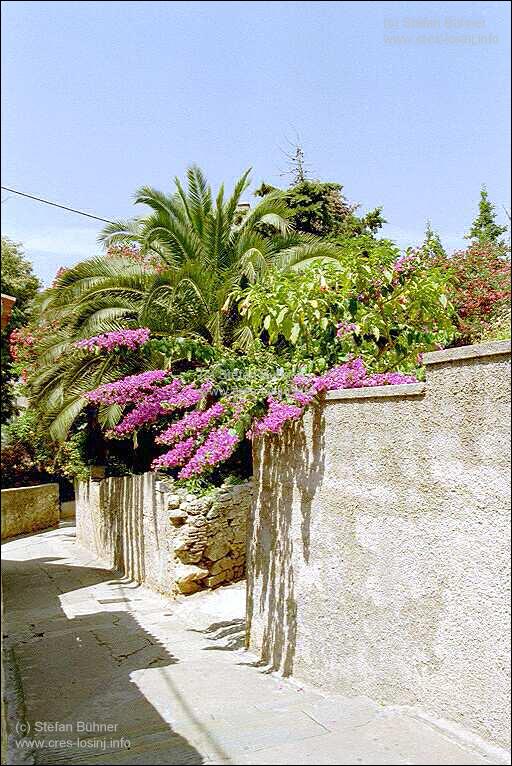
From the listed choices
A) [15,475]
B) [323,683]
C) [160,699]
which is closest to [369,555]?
[323,683]

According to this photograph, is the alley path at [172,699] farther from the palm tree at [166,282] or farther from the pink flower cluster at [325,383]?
the palm tree at [166,282]

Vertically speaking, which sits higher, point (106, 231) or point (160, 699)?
point (106, 231)

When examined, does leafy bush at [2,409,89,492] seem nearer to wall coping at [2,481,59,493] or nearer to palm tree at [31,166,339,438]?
wall coping at [2,481,59,493]

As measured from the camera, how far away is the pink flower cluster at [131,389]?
35.7ft

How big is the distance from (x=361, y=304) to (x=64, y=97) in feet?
12.2

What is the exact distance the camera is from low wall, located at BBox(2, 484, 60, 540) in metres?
22.2

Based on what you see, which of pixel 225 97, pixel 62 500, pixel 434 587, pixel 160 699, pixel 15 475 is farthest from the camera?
pixel 62 500

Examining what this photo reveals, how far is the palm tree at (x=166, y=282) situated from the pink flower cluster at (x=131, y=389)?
1028mm

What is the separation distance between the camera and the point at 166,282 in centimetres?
1199

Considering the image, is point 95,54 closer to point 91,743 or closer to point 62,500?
point 91,743

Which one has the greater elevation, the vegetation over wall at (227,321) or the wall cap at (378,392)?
the vegetation over wall at (227,321)

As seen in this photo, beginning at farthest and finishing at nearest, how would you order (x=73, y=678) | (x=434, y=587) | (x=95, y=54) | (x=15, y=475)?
1. (x=15, y=475)
2. (x=73, y=678)
3. (x=95, y=54)
4. (x=434, y=587)

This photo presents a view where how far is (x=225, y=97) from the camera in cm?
845

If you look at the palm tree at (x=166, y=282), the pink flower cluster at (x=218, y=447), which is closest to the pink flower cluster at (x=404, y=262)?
the pink flower cluster at (x=218, y=447)
